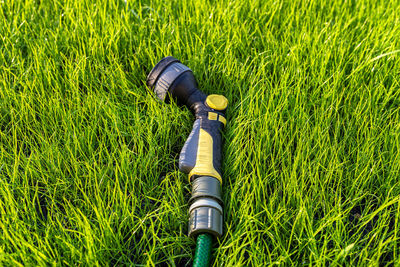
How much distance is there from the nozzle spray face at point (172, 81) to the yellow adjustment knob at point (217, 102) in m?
0.11

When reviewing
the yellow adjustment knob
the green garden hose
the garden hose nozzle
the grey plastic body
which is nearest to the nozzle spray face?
the garden hose nozzle

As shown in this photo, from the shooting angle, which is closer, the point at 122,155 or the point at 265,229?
the point at 265,229

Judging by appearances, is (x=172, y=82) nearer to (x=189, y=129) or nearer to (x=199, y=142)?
(x=189, y=129)

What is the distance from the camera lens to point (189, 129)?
6.59ft

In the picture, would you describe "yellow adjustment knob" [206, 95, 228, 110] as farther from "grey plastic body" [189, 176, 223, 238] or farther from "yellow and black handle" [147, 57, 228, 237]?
"grey plastic body" [189, 176, 223, 238]

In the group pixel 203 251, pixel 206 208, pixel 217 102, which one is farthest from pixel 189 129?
pixel 203 251

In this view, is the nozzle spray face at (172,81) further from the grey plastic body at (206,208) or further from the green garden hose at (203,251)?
the green garden hose at (203,251)

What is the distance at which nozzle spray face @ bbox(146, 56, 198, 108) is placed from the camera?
1980 mm

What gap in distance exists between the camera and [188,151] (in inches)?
69.6

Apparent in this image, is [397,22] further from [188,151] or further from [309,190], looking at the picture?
[188,151]

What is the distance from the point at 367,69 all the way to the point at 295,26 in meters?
0.55

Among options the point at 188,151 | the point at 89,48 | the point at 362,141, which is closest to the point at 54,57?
Result: the point at 89,48

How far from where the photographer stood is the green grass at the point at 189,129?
5.08ft

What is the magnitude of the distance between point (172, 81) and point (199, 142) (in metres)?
0.37
